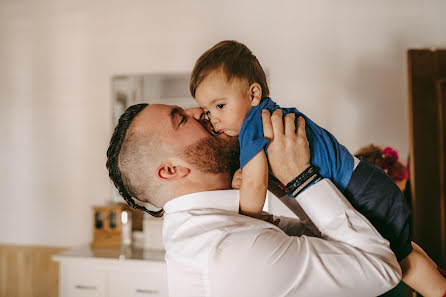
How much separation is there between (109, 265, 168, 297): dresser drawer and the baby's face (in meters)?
1.54

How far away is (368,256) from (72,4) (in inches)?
128

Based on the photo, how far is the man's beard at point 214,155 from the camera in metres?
1.08

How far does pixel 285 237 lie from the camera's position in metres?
0.92

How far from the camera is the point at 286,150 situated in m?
0.96

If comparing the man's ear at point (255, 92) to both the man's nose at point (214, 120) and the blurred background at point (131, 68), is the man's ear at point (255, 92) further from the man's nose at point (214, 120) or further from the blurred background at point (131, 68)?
the blurred background at point (131, 68)

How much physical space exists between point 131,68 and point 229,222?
2.39 metres

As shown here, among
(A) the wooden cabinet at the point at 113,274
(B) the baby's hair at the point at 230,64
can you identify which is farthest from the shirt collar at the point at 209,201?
(A) the wooden cabinet at the point at 113,274

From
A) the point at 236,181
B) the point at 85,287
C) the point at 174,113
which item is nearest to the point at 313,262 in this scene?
the point at 236,181

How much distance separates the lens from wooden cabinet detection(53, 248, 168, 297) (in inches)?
94.0

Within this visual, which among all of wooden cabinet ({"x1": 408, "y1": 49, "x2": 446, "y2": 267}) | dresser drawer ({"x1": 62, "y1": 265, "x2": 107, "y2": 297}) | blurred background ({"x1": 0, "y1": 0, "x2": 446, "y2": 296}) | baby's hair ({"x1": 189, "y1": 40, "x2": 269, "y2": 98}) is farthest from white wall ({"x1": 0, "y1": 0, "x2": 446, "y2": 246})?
baby's hair ({"x1": 189, "y1": 40, "x2": 269, "y2": 98})

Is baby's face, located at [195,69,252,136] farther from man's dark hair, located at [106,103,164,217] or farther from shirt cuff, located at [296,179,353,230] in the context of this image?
shirt cuff, located at [296,179,353,230]

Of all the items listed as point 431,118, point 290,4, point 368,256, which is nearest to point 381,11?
point 290,4

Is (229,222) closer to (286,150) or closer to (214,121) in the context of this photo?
(286,150)

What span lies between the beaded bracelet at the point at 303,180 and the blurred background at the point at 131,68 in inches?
72.1
